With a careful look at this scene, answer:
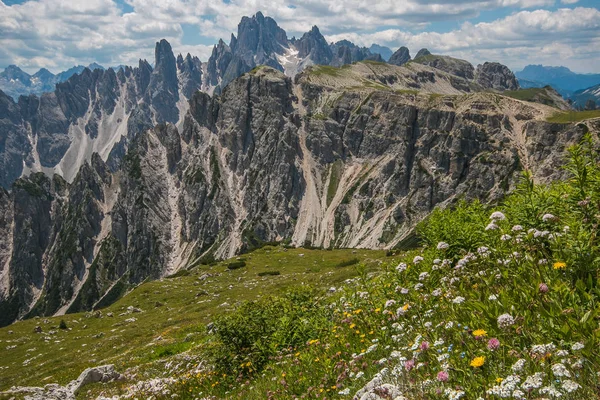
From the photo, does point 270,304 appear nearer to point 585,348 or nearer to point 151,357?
point 585,348

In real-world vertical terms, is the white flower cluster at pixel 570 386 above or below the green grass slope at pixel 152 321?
above

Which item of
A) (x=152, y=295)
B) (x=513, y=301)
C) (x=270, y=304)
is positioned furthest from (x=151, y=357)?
(x=152, y=295)

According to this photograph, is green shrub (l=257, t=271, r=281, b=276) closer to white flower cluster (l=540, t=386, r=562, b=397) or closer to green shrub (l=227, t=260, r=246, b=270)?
green shrub (l=227, t=260, r=246, b=270)

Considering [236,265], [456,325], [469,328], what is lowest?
[236,265]

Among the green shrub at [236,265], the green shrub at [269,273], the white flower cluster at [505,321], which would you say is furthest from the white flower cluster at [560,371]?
the green shrub at [236,265]

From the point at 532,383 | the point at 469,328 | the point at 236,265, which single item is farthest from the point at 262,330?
the point at 236,265

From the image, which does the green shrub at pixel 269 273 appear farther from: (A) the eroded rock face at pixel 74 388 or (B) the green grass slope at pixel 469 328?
(B) the green grass slope at pixel 469 328

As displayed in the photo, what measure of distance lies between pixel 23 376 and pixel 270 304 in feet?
167

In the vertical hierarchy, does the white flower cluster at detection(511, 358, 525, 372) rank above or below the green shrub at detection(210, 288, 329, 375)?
above

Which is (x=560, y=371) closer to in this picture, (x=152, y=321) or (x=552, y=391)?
(x=552, y=391)

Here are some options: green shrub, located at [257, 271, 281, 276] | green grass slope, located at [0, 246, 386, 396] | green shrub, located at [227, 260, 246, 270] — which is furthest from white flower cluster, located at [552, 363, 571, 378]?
green shrub, located at [227, 260, 246, 270]

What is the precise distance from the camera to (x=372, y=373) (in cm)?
798

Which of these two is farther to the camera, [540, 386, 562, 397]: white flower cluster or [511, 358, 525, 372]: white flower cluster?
[511, 358, 525, 372]: white flower cluster

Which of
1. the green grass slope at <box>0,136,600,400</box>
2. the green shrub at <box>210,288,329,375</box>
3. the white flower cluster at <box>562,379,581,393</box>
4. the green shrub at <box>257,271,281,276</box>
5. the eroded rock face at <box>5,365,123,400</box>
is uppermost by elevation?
the white flower cluster at <box>562,379,581,393</box>
